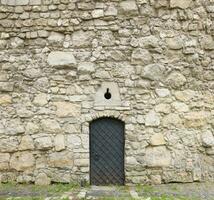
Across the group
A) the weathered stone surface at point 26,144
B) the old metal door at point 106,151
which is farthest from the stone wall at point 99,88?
the old metal door at point 106,151

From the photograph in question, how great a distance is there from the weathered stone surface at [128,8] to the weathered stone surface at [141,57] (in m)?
0.67

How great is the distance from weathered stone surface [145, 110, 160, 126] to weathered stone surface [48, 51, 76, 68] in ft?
5.30

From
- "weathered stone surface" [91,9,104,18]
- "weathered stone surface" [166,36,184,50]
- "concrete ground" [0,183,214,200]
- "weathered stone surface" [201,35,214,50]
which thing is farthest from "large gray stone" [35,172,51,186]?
"weathered stone surface" [201,35,214,50]

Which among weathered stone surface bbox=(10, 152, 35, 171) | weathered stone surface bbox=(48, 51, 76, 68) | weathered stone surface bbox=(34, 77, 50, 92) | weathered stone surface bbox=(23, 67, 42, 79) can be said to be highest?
weathered stone surface bbox=(48, 51, 76, 68)

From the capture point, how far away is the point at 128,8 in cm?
680

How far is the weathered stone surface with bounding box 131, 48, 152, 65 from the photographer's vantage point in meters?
6.82

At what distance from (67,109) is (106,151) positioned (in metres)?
1.04

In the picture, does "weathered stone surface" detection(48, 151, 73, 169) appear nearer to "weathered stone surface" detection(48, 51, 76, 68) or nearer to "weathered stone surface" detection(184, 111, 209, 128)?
"weathered stone surface" detection(48, 51, 76, 68)

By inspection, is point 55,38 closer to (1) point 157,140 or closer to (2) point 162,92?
(2) point 162,92

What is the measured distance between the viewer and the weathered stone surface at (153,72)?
6809 millimetres

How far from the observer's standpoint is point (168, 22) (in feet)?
22.6

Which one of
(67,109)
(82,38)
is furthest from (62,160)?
(82,38)

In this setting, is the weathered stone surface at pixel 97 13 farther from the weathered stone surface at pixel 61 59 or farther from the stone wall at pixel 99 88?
the weathered stone surface at pixel 61 59

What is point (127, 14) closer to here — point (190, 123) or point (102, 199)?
point (190, 123)
